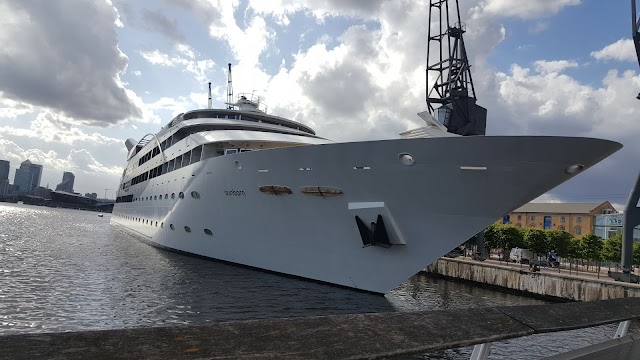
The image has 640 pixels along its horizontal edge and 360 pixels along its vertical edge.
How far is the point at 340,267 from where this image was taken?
15.4m

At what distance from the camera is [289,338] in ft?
6.34

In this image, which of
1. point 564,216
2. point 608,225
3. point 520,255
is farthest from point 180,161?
point 564,216

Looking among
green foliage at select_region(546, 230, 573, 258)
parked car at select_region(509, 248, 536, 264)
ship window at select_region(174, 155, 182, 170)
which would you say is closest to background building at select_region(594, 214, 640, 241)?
green foliage at select_region(546, 230, 573, 258)

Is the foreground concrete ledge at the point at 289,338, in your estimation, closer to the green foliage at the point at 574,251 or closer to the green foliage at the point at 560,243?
the green foliage at the point at 560,243

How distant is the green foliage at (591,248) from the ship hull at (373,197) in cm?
4001

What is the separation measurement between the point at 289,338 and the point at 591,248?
52939 millimetres

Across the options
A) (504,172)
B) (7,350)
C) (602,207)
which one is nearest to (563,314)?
(7,350)

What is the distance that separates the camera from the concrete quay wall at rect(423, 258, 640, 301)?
22.7 m

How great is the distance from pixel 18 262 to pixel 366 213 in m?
17.9

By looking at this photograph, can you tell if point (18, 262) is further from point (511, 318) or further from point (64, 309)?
point (511, 318)

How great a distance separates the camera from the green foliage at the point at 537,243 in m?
48.2

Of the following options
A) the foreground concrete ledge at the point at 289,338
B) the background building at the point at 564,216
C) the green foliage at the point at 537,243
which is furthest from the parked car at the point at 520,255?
the background building at the point at 564,216

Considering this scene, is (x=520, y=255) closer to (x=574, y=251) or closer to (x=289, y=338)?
(x=574, y=251)

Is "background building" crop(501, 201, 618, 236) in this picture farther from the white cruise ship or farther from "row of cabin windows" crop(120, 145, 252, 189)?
the white cruise ship
